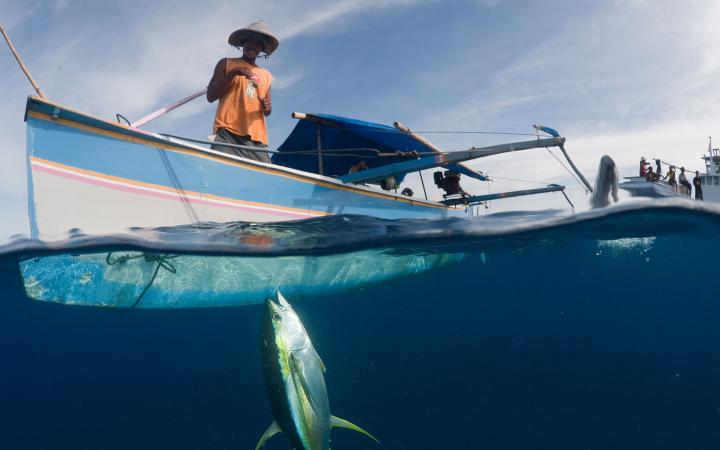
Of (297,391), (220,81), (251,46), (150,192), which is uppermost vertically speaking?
(251,46)

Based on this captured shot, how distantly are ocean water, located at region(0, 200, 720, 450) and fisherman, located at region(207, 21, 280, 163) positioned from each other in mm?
1777

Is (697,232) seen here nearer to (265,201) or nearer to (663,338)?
(265,201)

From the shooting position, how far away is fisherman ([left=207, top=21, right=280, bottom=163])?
7.42 metres

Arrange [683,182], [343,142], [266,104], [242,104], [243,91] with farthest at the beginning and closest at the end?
[683,182] < [343,142] < [266,104] < [242,104] < [243,91]

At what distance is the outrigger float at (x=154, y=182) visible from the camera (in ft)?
17.8

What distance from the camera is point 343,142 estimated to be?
12.1 m

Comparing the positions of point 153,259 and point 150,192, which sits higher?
point 150,192

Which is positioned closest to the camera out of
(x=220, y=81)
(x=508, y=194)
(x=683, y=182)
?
(x=220, y=81)

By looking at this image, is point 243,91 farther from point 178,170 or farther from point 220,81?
point 178,170

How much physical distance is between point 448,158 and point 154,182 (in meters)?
5.86

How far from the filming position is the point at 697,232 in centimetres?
798

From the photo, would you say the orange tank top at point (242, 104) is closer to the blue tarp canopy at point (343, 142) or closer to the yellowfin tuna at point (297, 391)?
the blue tarp canopy at point (343, 142)

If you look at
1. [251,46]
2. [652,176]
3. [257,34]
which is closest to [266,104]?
[251,46]

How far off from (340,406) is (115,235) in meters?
16.9
